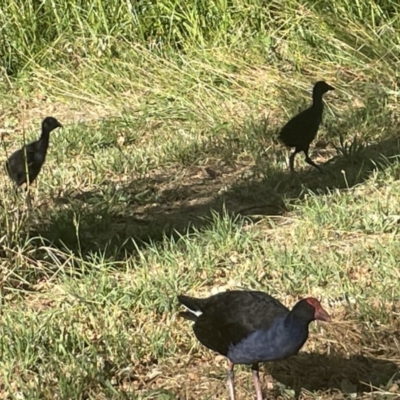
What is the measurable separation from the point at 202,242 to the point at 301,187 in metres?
1.33

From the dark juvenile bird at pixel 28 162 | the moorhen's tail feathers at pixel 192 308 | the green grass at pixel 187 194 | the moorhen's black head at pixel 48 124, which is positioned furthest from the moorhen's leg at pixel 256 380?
the moorhen's black head at pixel 48 124

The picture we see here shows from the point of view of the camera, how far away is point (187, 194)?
283 inches

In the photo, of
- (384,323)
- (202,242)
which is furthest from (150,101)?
(384,323)

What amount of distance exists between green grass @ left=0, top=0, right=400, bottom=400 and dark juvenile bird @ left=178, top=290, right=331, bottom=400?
0.38 metres

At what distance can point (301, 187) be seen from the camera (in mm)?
6941

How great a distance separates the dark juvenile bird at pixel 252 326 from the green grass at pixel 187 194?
381 mm

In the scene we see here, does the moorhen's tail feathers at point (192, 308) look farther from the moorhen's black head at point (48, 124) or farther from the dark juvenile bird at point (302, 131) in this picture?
the moorhen's black head at point (48, 124)

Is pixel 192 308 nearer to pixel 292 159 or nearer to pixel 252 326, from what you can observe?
pixel 252 326

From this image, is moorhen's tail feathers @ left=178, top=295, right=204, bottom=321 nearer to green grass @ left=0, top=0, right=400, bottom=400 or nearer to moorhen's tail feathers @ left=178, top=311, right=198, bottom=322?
moorhen's tail feathers @ left=178, top=311, right=198, bottom=322

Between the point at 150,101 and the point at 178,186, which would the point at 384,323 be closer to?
the point at 178,186

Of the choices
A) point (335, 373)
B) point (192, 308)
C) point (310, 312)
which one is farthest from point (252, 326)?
point (335, 373)

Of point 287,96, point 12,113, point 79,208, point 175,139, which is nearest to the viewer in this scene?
point 79,208

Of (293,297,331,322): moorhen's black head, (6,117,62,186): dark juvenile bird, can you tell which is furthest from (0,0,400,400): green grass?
(293,297,331,322): moorhen's black head

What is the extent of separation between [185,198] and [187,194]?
0.07 m
